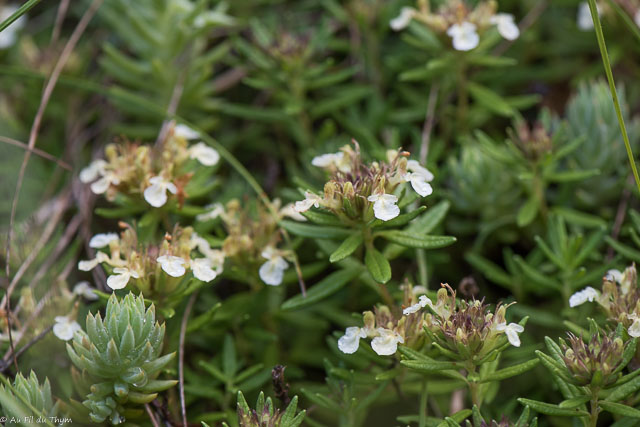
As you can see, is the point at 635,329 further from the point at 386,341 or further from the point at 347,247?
the point at 347,247

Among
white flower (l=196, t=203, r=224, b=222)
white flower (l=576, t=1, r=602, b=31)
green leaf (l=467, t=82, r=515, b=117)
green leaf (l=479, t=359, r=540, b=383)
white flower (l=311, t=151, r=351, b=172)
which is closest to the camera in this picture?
green leaf (l=479, t=359, r=540, b=383)

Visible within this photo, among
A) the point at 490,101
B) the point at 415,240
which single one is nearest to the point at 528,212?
the point at 490,101

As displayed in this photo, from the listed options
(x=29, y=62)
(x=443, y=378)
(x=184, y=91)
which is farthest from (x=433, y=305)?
(x=29, y=62)

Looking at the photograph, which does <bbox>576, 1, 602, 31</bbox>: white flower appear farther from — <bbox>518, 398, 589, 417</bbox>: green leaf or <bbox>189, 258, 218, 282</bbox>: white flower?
<bbox>189, 258, 218, 282</bbox>: white flower

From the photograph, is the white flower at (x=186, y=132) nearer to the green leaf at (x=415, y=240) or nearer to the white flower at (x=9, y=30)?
the green leaf at (x=415, y=240)

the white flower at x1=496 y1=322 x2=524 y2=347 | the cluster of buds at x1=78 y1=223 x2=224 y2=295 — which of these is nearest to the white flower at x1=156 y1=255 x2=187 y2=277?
the cluster of buds at x1=78 y1=223 x2=224 y2=295

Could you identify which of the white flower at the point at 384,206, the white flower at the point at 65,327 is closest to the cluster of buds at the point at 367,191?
the white flower at the point at 384,206
